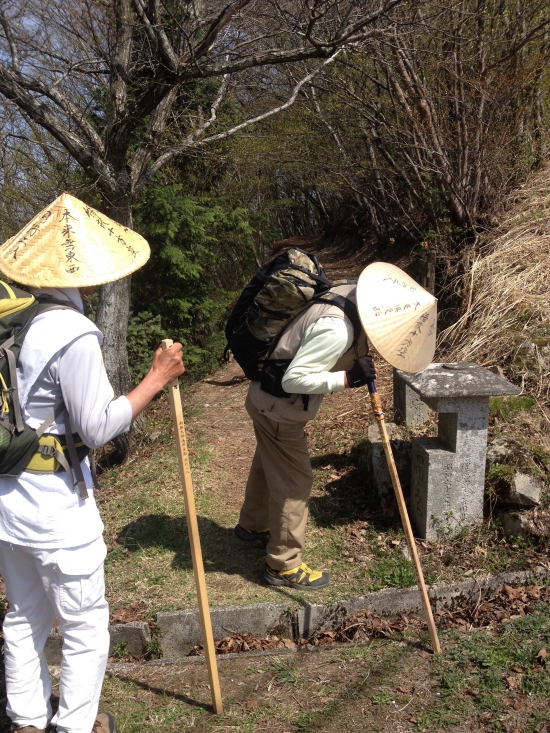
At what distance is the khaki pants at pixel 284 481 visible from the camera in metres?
3.80

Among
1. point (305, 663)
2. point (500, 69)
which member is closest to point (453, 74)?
point (500, 69)

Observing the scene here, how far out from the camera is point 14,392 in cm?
221

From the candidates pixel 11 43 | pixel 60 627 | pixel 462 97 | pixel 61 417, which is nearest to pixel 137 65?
pixel 11 43

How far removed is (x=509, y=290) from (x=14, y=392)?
589 cm

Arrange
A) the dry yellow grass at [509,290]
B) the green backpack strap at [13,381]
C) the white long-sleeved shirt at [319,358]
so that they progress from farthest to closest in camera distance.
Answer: the dry yellow grass at [509,290] < the white long-sleeved shirt at [319,358] < the green backpack strap at [13,381]

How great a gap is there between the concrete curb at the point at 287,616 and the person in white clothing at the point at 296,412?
228 millimetres

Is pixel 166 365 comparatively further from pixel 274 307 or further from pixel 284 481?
pixel 284 481

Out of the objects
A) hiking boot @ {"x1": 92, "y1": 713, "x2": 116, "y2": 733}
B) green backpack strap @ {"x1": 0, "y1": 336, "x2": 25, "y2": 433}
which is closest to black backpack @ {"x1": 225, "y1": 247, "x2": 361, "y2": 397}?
green backpack strap @ {"x1": 0, "y1": 336, "x2": 25, "y2": 433}

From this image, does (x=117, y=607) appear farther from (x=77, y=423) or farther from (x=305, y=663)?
(x=77, y=423)

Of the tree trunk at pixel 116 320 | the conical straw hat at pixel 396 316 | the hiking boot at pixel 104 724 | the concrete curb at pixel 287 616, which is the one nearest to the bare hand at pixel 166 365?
the conical straw hat at pixel 396 316

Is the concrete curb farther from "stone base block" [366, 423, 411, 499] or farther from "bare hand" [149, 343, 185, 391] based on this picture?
"bare hand" [149, 343, 185, 391]

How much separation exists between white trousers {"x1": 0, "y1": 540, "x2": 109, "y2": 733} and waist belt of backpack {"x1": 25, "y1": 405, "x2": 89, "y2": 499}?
0.94 feet

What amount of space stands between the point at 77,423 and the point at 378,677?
6.99 feet

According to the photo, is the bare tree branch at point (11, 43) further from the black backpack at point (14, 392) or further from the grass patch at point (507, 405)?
the grass patch at point (507, 405)
